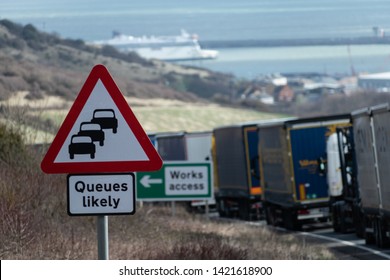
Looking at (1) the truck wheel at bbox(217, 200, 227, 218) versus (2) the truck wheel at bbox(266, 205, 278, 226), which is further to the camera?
(1) the truck wheel at bbox(217, 200, 227, 218)

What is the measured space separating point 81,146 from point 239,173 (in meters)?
32.5

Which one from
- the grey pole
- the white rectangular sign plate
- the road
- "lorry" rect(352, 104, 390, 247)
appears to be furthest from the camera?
"lorry" rect(352, 104, 390, 247)

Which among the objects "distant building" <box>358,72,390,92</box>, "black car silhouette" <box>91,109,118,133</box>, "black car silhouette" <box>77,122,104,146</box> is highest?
"distant building" <box>358,72,390,92</box>

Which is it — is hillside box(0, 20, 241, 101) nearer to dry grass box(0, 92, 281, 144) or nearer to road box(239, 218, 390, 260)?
dry grass box(0, 92, 281, 144)

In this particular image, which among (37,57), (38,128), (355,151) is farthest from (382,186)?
(37,57)

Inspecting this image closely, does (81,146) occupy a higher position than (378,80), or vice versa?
(378,80)

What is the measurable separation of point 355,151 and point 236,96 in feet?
314

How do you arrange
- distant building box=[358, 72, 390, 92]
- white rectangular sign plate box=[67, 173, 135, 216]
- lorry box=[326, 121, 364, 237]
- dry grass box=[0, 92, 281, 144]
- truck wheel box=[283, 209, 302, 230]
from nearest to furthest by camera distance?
white rectangular sign plate box=[67, 173, 135, 216]
lorry box=[326, 121, 364, 237]
truck wheel box=[283, 209, 302, 230]
distant building box=[358, 72, 390, 92]
dry grass box=[0, 92, 281, 144]

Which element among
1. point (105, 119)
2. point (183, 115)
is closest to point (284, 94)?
point (183, 115)

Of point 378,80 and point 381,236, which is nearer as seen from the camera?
point 381,236

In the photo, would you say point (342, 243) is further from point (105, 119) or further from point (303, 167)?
point (105, 119)

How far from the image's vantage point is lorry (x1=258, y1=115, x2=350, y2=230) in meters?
30.6

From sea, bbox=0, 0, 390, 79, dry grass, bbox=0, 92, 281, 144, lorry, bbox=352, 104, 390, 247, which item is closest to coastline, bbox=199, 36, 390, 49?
sea, bbox=0, 0, 390, 79

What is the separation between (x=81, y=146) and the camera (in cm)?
855
